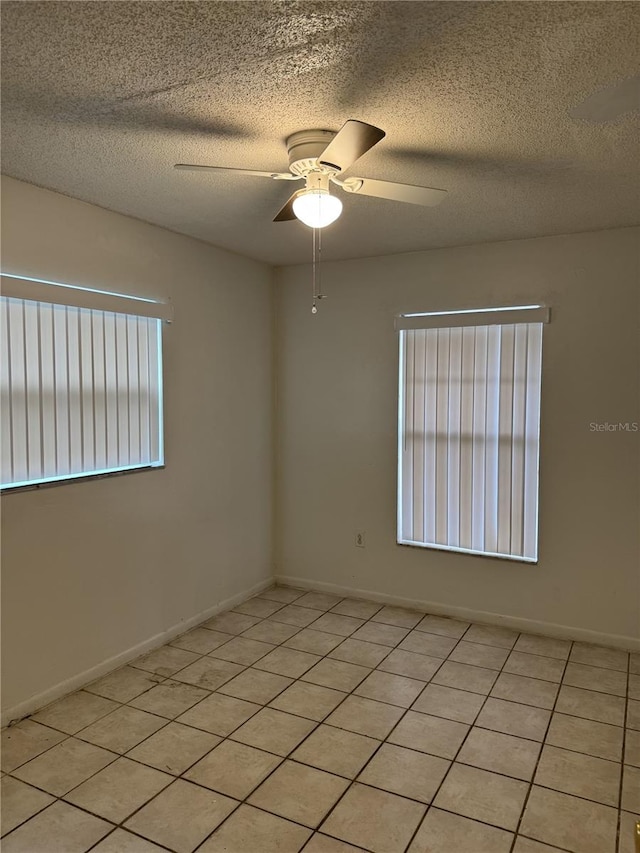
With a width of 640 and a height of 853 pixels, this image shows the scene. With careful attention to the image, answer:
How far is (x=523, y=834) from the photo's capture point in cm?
205

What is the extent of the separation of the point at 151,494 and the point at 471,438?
6.84ft

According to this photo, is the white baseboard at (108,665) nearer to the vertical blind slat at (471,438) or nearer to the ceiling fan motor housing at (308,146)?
the vertical blind slat at (471,438)

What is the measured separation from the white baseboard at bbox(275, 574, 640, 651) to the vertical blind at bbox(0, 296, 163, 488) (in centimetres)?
172

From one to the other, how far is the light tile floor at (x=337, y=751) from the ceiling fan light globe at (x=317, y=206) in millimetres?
2171

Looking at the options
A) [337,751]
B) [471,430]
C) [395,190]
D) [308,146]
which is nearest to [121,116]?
[308,146]

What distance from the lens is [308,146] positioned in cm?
218

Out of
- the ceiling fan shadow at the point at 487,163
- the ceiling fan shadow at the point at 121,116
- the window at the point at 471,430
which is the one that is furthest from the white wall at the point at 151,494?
the ceiling fan shadow at the point at 487,163

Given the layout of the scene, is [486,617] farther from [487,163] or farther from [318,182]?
[318,182]

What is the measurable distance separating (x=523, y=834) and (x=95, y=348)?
9.35 feet

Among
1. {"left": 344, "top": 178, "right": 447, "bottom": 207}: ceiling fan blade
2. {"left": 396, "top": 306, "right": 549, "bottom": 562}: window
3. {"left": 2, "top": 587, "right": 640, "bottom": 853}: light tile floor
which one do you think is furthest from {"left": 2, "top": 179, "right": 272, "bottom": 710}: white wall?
{"left": 344, "top": 178, "right": 447, "bottom": 207}: ceiling fan blade

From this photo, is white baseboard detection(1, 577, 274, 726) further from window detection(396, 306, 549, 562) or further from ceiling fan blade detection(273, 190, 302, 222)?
ceiling fan blade detection(273, 190, 302, 222)

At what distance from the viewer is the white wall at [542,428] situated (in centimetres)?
352

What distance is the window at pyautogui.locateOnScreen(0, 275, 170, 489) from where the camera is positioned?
2734 millimetres

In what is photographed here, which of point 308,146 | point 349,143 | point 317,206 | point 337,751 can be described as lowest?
point 337,751
